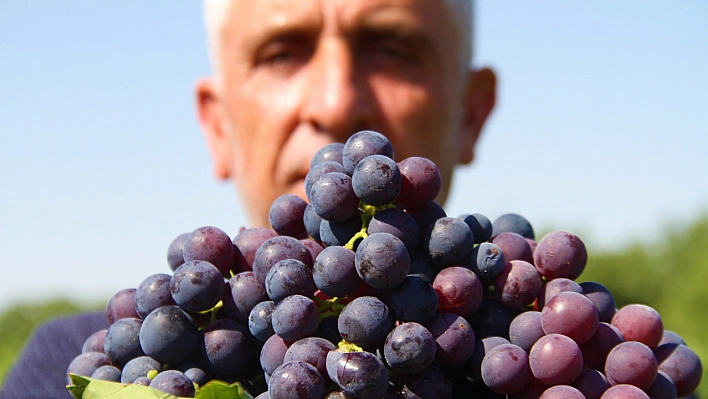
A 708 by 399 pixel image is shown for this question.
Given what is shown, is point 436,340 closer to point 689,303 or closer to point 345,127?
point 345,127

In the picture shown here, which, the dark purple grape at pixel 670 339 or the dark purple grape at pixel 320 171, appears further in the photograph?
the dark purple grape at pixel 670 339

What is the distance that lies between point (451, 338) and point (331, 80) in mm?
1398

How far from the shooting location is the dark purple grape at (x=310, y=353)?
2.77ft

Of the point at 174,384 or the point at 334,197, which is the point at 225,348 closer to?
the point at 174,384

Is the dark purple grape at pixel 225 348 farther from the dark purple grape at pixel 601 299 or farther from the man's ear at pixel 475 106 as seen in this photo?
the man's ear at pixel 475 106

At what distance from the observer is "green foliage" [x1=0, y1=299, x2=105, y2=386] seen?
50.1 feet

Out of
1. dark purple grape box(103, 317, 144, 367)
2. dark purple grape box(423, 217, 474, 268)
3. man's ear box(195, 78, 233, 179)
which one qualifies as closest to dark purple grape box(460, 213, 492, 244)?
dark purple grape box(423, 217, 474, 268)

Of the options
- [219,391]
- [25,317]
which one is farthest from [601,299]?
[25,317]

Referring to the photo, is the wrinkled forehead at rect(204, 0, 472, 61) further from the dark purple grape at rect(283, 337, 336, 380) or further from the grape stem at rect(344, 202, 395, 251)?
the dark purple grape at rect(283, 337, 336, 380)

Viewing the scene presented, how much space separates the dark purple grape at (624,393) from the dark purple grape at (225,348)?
1.71 feet

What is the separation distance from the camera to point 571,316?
919mm

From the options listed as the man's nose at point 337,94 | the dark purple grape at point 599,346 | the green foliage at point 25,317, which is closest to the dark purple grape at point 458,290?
the dark purple grape at point 599,346

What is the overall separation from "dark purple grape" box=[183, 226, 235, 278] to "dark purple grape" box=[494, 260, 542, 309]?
414mm

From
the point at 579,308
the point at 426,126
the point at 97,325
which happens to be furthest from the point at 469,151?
the point at 579,308
